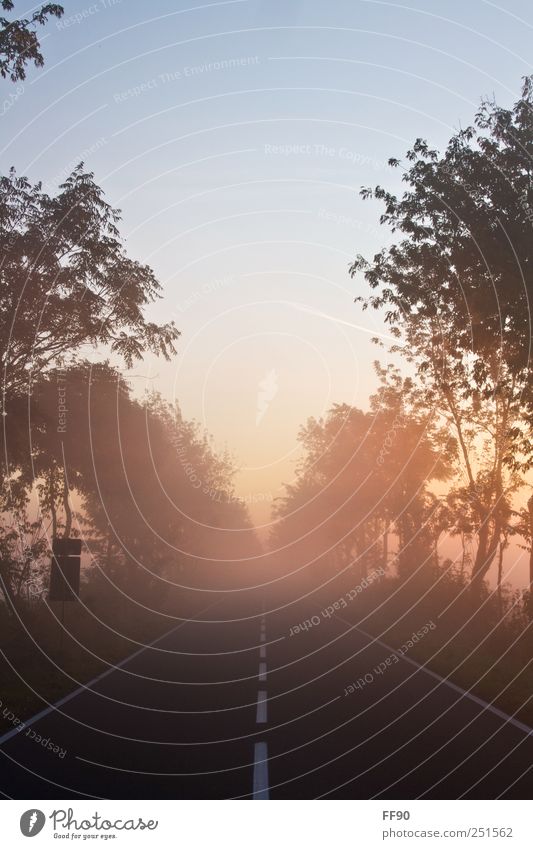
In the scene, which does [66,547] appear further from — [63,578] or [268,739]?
[268,739]

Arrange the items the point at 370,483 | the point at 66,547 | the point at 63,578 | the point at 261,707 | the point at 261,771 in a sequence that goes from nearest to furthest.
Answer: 1. the point at 261,771
2. the point at 261,707
3. the point at 63,578
4. the point at 66,547
5. the point at 370,483

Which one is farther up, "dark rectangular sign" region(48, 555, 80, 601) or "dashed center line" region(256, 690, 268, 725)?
"dark rectangular sign" region(48, 555, 80, 601)

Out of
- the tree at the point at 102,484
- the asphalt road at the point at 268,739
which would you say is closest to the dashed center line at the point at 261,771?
the asphalt road at the point at 268,739

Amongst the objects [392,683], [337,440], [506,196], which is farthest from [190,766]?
[337,440]

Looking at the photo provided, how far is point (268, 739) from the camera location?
10703mm

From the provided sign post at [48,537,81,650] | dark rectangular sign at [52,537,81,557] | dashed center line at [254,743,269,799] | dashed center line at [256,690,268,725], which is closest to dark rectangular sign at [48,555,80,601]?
sign post at [48,537,81,650]

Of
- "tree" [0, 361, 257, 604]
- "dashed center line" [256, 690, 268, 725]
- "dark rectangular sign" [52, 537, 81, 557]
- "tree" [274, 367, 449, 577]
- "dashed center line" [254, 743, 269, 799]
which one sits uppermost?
"tree" [274, 367, 449, 577]

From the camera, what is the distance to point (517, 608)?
3034cm

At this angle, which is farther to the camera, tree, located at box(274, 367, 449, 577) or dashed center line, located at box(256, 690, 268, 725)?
tree, located at box(274, 367, 449, 577)

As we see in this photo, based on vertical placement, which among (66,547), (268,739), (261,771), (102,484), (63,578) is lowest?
(261,771)

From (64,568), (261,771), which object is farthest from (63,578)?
(261,771)

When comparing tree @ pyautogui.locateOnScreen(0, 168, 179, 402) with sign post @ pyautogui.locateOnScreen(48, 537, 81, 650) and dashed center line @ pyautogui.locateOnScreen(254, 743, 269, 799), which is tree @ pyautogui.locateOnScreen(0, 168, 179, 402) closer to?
sign post @ pyautogui.locateOnScreen(48, 537, 81, 650)

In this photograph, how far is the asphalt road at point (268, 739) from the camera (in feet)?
26.2

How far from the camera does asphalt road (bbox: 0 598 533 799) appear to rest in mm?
7996
